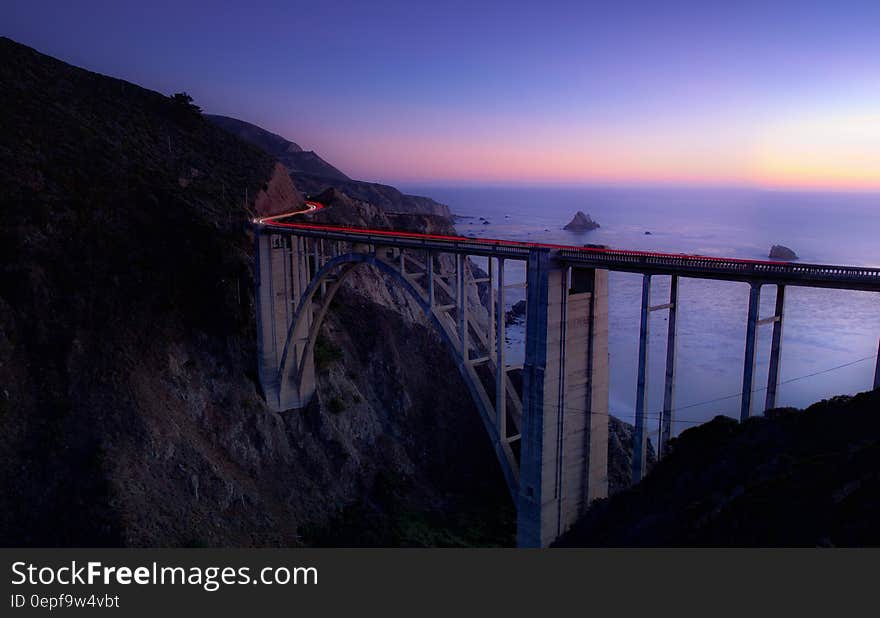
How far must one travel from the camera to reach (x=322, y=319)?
28.0m

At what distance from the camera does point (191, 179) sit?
37750 mm

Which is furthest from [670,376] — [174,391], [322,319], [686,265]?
[174,391]

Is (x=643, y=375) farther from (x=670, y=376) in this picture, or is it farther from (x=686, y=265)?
(x=686, y=265)

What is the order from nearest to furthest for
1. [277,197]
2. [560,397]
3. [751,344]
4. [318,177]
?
1. [751,344]
2. [560,397]
3. [277,197]
4. [318,177]

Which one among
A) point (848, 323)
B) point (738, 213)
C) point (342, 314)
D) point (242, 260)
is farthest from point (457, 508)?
point (738, 213)

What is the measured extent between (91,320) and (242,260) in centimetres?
775

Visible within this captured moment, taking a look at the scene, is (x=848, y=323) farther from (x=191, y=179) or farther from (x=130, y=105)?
(x=130, y=105)

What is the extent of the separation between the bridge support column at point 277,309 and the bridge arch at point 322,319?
18 centimetres

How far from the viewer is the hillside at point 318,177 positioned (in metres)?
107

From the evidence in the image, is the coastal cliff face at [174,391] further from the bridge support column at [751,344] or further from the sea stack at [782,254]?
the sea stack at [782,254]

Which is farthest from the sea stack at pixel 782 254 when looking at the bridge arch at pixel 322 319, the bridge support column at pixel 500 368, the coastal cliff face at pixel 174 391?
the bridge support column at pixel 500 368

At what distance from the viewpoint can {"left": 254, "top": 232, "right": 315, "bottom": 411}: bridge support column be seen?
28047 mm

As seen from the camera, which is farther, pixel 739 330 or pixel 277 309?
pixel 739 330

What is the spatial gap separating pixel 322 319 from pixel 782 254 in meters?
60.1
